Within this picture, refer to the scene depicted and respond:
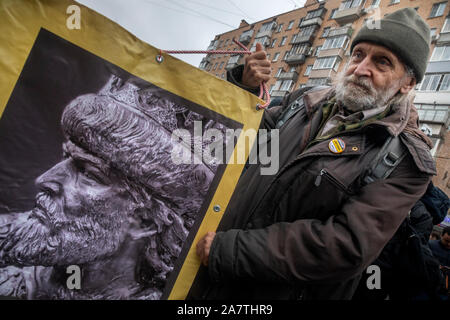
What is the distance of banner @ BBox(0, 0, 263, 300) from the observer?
101 cm

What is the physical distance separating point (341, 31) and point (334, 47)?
162 centimetres

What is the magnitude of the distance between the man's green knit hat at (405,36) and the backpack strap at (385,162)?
0.67 metres

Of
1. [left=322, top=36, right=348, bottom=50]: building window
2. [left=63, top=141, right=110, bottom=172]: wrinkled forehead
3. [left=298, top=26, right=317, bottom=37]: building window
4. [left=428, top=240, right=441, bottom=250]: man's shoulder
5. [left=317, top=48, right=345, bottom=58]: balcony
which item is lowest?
[left=63, top=141, right=110, bottom=172]: wrinkled forehead

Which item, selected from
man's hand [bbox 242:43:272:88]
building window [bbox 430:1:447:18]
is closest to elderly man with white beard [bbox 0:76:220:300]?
man's hand [bbox 242:43:272:88]

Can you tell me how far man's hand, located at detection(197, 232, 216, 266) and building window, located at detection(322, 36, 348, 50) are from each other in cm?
2795

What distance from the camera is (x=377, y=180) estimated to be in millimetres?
1299

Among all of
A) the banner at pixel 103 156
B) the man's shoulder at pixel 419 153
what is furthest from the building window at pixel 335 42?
the banner at pixel 103 156

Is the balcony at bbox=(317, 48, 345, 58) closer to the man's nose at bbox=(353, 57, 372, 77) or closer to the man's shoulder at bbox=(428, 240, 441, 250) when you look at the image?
the man's shoulder at bbox=(428, 240, 441, 250)

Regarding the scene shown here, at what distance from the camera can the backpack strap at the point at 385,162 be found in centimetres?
132

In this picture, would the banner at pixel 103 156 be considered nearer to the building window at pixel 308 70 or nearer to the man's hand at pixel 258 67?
the man's hand at pixel 258 67

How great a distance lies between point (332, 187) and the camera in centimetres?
131

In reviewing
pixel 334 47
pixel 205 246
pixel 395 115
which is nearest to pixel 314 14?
pixel 334 47

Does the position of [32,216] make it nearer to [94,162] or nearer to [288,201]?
[94,162]

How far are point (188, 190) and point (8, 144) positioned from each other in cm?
76
